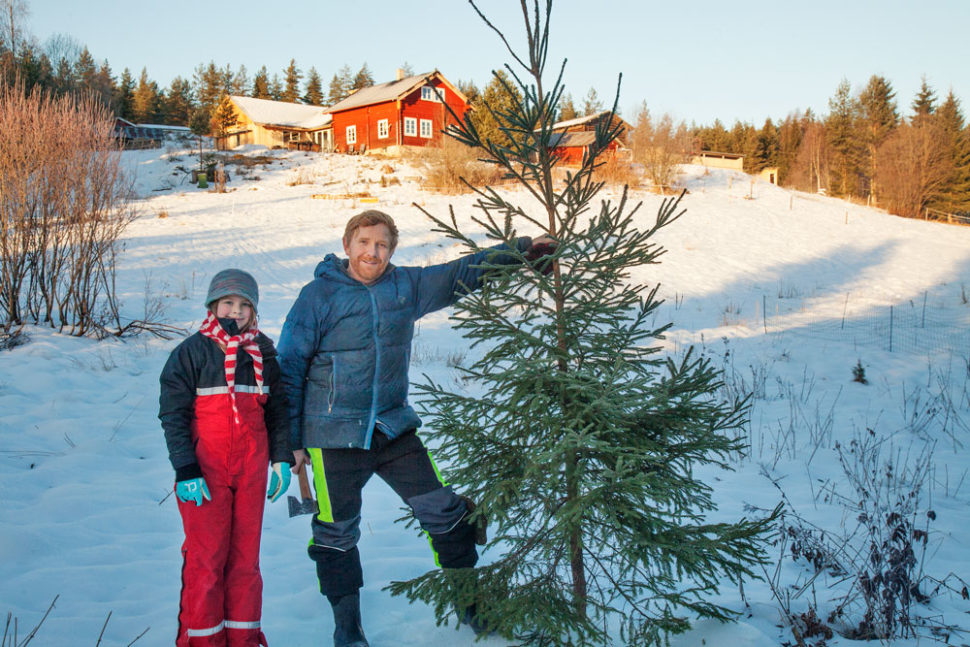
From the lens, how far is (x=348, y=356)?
283 cm

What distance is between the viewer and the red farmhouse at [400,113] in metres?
36.9

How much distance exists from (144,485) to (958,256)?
22.0m

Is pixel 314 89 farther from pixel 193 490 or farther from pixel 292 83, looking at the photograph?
pixel 193 490

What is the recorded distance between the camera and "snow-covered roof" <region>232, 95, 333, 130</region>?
151ft

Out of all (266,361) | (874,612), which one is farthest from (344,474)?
(874,612)

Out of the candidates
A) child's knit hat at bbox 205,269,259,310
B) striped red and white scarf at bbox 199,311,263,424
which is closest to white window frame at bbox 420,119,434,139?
child's knit hat at bbox 205,269,259,310

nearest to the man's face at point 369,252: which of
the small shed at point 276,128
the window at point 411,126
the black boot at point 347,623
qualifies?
the black boot at point 347,623

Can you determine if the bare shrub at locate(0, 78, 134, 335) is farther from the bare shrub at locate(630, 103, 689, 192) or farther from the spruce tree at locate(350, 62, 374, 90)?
the spruce tree at locate(350, 62, 374, 90)

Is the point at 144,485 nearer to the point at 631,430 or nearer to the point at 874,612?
the point at 631,430

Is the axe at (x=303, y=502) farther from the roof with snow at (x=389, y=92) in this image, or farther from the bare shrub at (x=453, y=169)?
the roof with snow at (x=389, y=92)

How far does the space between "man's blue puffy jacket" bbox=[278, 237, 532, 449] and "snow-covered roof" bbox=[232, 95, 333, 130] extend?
150 ft

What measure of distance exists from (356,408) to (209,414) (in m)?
0.69

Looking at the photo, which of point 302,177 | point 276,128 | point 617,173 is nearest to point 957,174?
point 617,173

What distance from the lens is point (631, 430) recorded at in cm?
238
